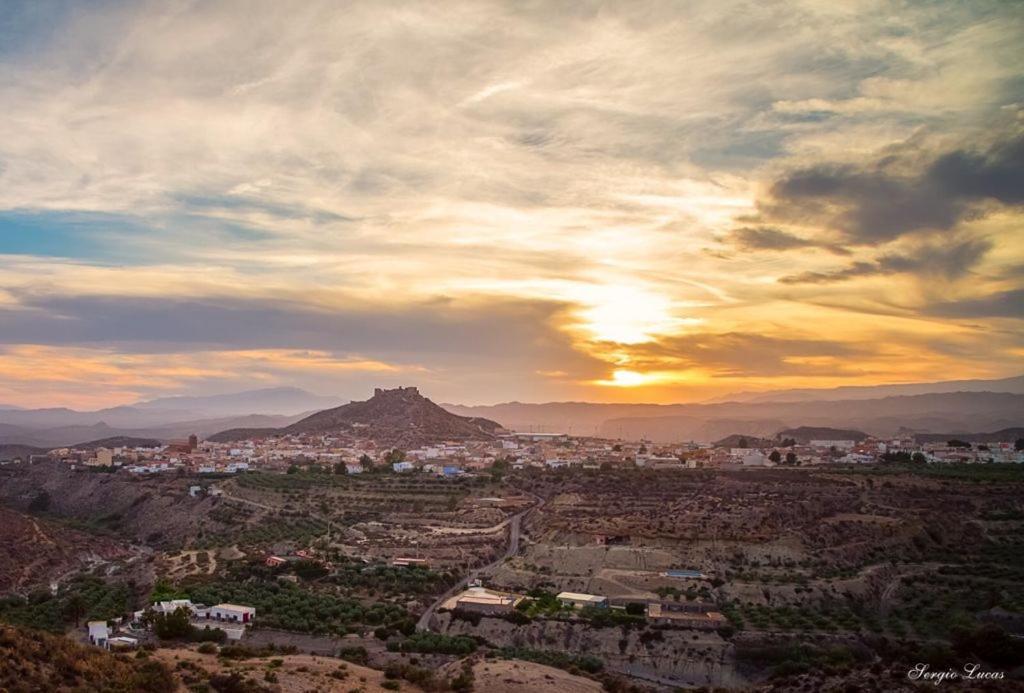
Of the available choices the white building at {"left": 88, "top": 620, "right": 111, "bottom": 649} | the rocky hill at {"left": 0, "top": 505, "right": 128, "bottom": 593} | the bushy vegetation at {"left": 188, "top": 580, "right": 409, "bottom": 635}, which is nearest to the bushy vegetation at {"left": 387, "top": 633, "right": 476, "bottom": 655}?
the bushy vegetation at {"left": 188, "top": 580, "right": 409, "bottom": 635}

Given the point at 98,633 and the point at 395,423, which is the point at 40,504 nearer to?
the point at 98,633

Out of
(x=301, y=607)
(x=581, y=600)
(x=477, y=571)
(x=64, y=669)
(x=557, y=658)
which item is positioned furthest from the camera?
(x=477, y=571)

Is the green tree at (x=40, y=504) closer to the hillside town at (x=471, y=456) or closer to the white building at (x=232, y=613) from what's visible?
the hillside town at (x=471, y=456)

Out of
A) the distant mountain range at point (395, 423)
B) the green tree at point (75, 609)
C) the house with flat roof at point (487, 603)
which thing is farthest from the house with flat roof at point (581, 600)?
the distant mountain range at point (395, 423)

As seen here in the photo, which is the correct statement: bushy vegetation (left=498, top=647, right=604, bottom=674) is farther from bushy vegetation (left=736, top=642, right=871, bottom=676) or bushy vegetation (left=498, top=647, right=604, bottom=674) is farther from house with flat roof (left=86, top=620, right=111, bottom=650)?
house with flat roof (left=86, top=620, right=111, bottom=650)

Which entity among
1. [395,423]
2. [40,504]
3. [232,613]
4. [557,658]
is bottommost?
[40,504]

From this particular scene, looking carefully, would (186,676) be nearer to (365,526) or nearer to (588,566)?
(588,566)

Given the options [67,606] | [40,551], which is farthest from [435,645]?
[40,551]

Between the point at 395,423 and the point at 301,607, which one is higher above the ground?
the point at 395,423
